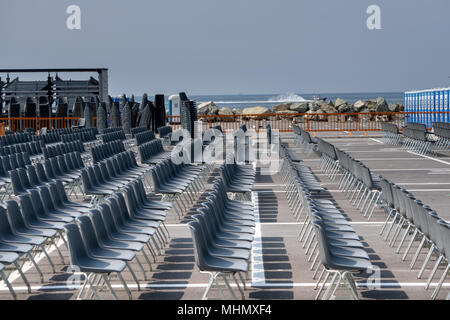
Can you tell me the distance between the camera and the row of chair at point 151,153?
580 inches

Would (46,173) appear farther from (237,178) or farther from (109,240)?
(109,240)

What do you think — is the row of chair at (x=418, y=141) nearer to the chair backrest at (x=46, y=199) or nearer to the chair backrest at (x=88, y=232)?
the chair backrest at (x=46, y=199)

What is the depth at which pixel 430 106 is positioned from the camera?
99.7 feet

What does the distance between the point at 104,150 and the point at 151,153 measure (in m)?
1.23

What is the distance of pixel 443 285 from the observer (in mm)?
7320

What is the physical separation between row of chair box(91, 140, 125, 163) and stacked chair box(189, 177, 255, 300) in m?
5.25

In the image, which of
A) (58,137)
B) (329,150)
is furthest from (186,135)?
(329,150)

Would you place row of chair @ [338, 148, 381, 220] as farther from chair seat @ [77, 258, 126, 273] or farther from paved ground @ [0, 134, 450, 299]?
chair seat @ [77, 258, 126, 273]

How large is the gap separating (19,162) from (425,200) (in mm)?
7508

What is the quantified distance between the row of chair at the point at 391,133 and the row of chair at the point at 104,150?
1210cm

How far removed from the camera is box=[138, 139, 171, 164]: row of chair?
1473cm

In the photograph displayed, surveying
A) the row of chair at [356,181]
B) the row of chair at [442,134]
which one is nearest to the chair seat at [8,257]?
the row of chair at [356,181]

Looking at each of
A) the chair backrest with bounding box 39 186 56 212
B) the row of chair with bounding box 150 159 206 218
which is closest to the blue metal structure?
the row of chair with bounding box 150 159 206 218
